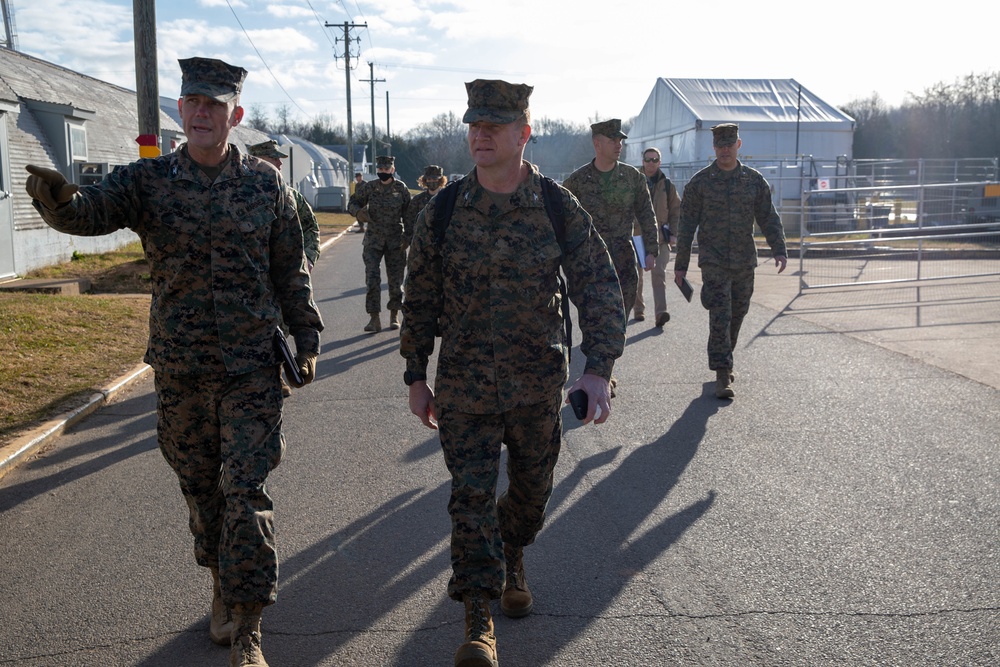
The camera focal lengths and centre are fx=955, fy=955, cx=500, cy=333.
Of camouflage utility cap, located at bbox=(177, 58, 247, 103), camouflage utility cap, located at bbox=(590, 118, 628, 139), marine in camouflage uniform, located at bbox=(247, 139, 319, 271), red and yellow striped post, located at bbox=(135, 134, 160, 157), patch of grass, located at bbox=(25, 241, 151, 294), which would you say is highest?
red and yellow striped post, located at bbox=(135, 134, 160, 157)

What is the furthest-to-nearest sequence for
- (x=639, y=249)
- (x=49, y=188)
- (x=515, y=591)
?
(x=639, y=249) → (x=515, y=591) → (x=49, y=188)

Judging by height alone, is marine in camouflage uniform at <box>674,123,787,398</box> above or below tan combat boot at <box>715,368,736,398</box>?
above

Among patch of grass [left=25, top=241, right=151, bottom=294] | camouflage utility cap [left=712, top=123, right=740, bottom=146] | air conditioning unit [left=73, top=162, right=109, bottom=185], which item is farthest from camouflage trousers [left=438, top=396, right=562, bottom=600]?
air conditioning unit [left=73, top=162, right=109, bottom=185]

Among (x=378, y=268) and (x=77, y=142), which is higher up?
(x=77, y=142)

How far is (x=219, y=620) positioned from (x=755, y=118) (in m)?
34.9

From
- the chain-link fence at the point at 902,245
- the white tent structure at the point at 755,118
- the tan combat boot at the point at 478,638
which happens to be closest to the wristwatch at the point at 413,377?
the tan combat boot at the point at 478,638

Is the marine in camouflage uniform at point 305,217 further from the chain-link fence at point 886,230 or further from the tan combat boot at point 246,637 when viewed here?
the chain-link fence at point 886,230

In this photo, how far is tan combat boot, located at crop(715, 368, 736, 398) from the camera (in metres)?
7.68

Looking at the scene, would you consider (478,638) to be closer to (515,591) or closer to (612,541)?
(515,591)

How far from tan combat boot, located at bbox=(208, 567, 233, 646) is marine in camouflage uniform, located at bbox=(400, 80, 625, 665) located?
36.5 inches

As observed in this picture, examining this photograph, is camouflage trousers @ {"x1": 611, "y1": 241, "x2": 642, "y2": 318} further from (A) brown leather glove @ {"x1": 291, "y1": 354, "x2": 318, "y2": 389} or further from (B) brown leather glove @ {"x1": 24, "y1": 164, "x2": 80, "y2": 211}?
(B) brown leather glove @ {"x1": 24, "y1": 164, "x2": 80, "y2": 211}

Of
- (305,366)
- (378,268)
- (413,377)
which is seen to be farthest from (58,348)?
(413,377)

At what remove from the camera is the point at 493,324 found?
3.52 metres

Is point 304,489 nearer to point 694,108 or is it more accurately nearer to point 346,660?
point 346,660
